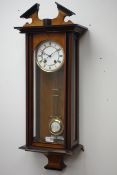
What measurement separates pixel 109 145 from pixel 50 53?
503mm

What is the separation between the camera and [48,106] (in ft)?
4.83

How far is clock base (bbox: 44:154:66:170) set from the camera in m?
1.47

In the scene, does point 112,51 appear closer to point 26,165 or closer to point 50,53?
point 50,53

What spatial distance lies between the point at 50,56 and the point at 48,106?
0.24 metres

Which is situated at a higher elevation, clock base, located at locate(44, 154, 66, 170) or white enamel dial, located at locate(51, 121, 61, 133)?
white enamel dial, located at locate(51, 121, 61, 133)

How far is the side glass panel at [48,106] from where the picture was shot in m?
1.44

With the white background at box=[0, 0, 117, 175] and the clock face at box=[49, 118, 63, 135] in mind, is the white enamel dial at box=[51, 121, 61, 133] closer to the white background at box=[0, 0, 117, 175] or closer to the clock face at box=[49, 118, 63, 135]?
the clock face at box=[49, 118, 63, 135]

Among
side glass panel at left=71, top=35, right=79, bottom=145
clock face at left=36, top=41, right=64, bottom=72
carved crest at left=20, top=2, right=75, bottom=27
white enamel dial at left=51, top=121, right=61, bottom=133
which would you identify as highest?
carved crest at left=20, top=2, right=75, bottom=27

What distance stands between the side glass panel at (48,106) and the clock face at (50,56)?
0.07 feet

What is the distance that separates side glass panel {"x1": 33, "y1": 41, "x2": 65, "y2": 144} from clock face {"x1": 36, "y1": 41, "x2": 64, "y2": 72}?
0.9 inches

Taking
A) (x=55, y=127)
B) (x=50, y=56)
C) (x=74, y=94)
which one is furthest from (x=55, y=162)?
(x=50, y=56)

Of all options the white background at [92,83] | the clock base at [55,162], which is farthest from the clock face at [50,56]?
the clock base at [55,162]

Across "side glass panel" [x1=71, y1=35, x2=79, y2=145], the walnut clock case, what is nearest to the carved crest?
the walnut clock case

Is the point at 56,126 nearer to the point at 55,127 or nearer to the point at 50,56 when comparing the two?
the point at 55,127
